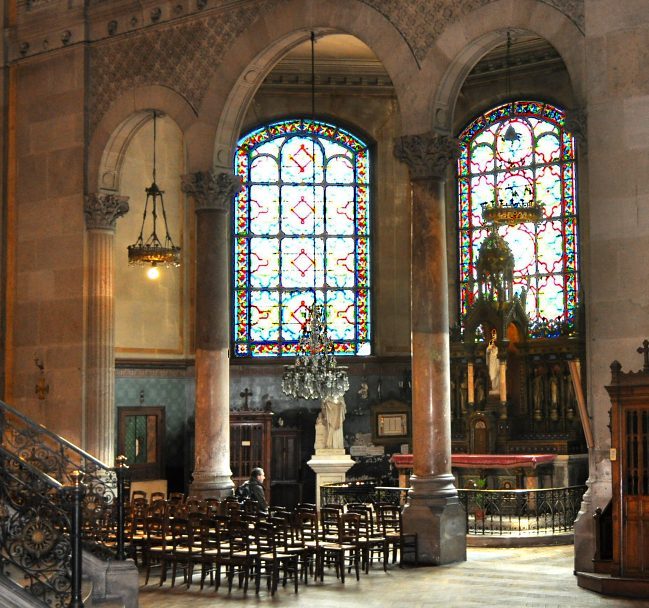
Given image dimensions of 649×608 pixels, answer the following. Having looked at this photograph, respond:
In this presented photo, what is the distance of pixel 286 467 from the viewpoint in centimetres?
2327

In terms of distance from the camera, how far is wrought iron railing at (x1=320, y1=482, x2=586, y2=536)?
1812 cm

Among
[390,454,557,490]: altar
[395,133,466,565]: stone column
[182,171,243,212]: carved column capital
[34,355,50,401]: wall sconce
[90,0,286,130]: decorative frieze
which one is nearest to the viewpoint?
[395,133,466,565]: stone column

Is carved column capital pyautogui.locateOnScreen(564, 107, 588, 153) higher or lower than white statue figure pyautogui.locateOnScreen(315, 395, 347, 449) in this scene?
higher

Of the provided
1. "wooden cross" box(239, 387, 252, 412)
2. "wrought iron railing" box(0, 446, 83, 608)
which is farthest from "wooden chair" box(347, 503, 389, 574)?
"wooden cross" box(239, 387, 252, 412)

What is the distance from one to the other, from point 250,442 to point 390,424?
282 centimetres

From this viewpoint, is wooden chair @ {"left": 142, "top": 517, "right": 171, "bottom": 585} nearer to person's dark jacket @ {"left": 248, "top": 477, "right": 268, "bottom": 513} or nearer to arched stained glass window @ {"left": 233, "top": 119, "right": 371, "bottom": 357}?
person's dark jacket @ {"left": 248, "top": 477, "right": 268, "bottom": 513}

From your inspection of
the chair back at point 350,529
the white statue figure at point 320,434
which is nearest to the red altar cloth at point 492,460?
the white statue figure at point 320,434

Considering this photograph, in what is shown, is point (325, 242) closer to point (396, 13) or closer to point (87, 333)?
point (87, 333)

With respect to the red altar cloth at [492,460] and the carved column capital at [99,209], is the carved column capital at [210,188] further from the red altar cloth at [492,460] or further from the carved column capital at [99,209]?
the red altar cloth at [492,460]

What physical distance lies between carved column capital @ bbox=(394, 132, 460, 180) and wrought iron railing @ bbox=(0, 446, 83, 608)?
736 centimetres

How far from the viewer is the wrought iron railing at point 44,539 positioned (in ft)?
31.8

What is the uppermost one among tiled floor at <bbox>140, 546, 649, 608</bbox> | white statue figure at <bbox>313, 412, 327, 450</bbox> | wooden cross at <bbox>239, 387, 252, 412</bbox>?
wooden cross at <bbox>239, 387, 252, 412</bbox>

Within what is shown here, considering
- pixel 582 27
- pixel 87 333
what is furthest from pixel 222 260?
pixel 582 27

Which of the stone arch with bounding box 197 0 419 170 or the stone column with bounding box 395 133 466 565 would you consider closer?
the stone column with bounding box 395 133 466 565
